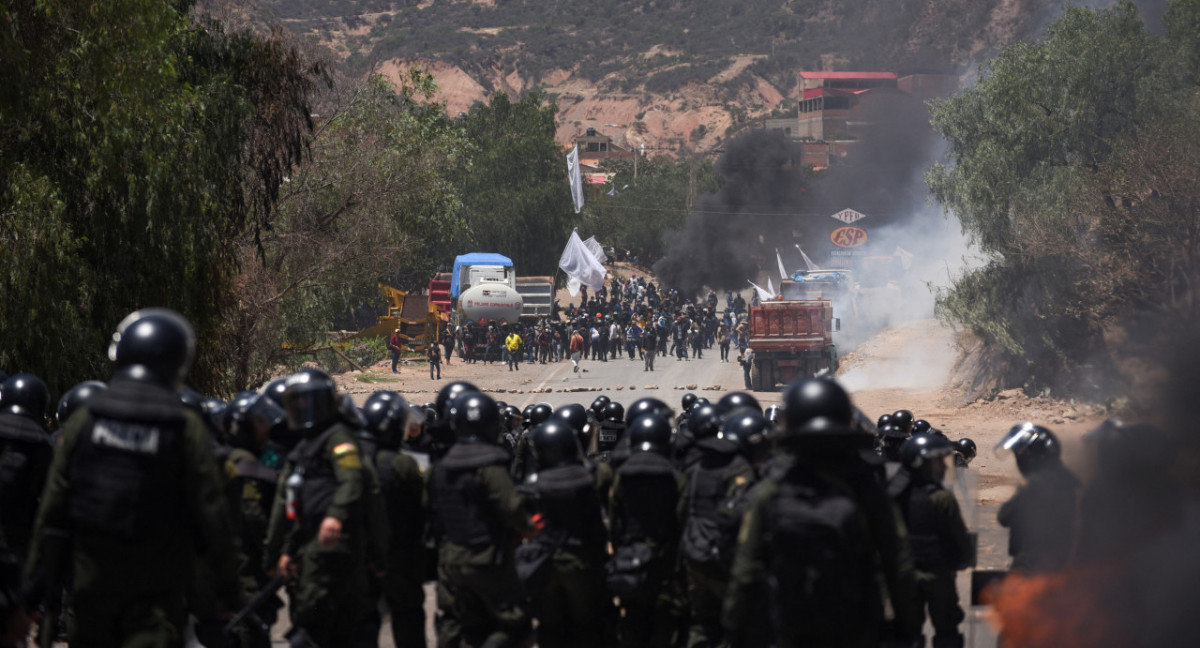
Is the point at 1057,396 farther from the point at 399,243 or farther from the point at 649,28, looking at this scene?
the point at 649,28

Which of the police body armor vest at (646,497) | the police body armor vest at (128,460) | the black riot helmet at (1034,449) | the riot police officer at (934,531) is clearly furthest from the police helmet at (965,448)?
the police body armor vest at (128,460)

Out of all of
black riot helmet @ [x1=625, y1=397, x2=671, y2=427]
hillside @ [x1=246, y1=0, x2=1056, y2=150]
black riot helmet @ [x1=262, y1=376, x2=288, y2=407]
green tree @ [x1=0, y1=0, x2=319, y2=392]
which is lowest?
black riot helmet @ [x1=625, y1=397, x2=671, y2=427]

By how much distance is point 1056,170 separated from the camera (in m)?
28.1

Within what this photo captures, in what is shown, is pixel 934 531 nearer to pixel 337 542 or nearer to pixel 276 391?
pixel 337 542

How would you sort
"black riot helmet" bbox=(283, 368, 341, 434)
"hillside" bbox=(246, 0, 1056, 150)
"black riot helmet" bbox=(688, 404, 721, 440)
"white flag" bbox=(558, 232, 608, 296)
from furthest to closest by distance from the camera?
"hillside" bbox=(246, 0, 1056, 150) → "white flag" bbox=(558, 232, 608, 296) → "black riot helmet" bbox=(688, 404, 721, 440) → "black riot helmet" bbox=(283, 368, 341, 434)

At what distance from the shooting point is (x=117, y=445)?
4.58 meters

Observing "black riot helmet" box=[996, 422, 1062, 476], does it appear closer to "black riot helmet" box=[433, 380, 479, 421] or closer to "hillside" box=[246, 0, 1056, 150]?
"black riot helmet" box=[433, 380, 479, 421]

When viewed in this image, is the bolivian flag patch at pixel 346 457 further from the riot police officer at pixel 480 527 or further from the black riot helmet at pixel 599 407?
the black riot helmet at pixel 599 407

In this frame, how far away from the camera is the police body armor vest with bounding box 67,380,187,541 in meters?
4.57

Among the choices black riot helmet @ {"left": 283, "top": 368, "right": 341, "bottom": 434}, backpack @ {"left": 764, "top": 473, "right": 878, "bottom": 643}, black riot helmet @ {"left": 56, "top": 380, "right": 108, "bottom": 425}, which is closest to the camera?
backpack @ {"left": 764, "top": 473, "right": 878, "bottom": 643}

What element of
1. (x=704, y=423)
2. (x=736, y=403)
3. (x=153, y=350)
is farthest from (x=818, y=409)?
(x=736, y=403)

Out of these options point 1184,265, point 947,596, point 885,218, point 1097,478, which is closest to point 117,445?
point 947,596

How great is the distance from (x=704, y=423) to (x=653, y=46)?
160 m

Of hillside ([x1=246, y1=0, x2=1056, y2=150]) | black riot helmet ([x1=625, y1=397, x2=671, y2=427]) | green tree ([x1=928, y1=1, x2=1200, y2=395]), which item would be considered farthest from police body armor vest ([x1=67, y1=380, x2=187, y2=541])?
hillside ([x1=246, y1=0, x2=1056, y2=150])
